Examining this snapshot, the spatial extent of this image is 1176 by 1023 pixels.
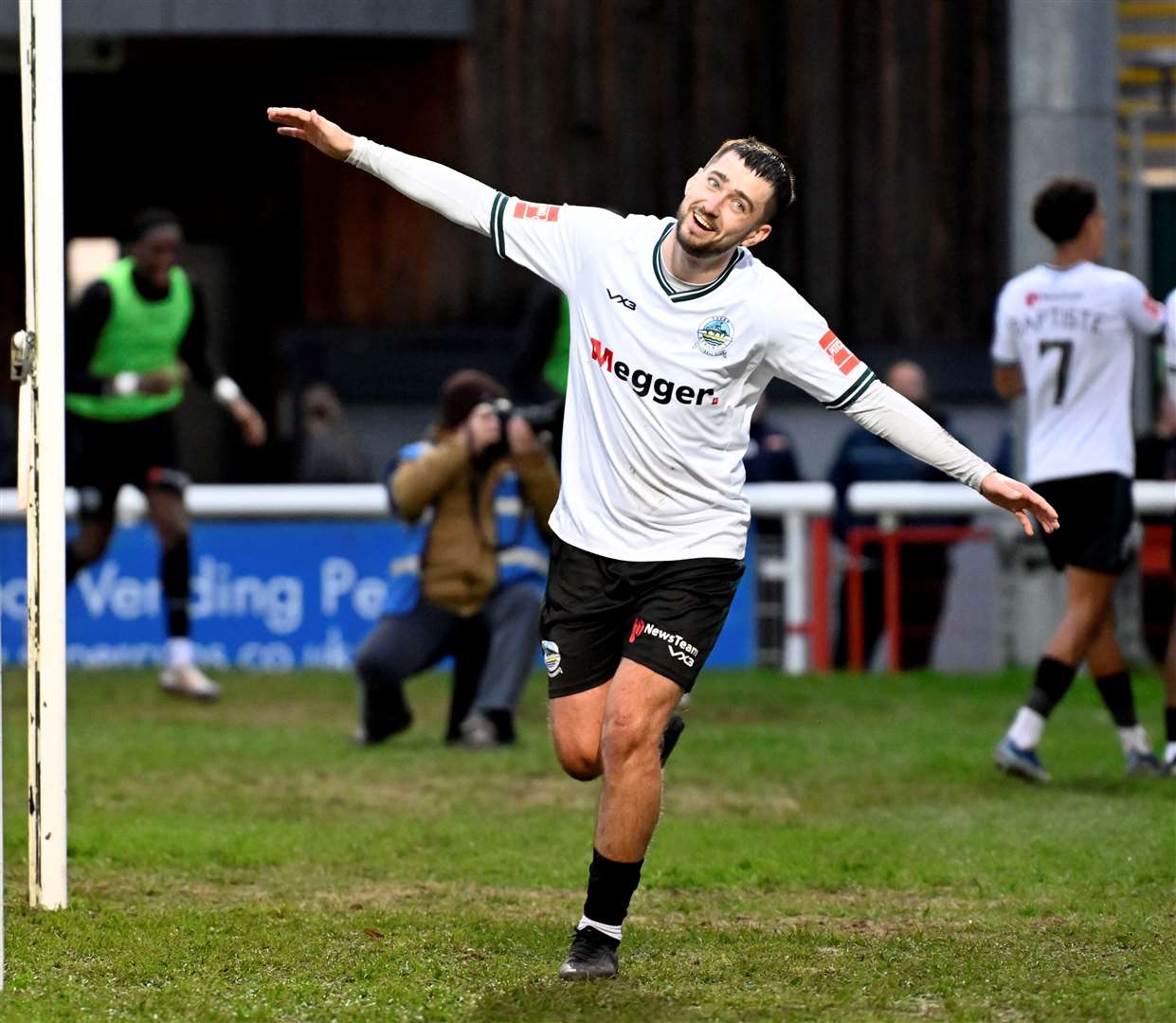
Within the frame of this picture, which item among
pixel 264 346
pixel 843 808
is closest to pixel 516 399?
pixel 843 808

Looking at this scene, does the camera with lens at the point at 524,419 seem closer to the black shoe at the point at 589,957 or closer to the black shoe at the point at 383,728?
the black shoe at the point at 383,728

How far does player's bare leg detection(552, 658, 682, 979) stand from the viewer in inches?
214

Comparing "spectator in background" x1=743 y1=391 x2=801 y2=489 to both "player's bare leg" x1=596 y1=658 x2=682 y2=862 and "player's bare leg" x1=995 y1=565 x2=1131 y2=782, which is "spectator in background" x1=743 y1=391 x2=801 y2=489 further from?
"player's bare leg" x1=596 y1=658 x2=682 y2=862

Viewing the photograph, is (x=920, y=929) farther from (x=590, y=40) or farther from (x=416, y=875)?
(x=590, y=40)

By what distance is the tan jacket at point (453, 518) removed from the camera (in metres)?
9.84

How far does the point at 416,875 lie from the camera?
7012 millimetres

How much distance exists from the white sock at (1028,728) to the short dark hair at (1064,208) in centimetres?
178

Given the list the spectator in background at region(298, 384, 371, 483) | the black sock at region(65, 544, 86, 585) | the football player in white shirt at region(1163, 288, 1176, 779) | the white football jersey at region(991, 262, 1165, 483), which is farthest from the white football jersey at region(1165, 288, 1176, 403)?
the spectator in background at region(298, 384, 371, 483)

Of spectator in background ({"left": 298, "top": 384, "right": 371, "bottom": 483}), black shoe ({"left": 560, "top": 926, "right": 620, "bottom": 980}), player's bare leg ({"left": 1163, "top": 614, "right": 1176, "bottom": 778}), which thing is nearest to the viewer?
black shoe ({"left": 560, "top": 926, "right": 620, "bottom": 980})

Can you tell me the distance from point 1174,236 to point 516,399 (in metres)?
7.40

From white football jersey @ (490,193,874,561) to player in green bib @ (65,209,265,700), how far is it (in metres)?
5.55

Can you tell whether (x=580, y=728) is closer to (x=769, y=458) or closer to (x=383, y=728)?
(x=383, y=728)

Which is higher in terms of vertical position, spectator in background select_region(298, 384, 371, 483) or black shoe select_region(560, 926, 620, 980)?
spectator in background select_region(298, 384, 371, 483)

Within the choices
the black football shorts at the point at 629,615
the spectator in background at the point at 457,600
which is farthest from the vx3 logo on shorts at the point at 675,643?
the spectator in background at the point at 457,600
